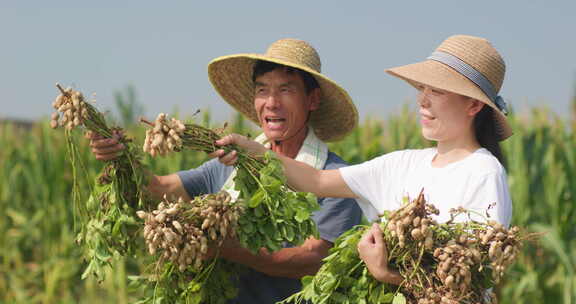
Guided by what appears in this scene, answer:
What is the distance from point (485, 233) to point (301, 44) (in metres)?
1.25

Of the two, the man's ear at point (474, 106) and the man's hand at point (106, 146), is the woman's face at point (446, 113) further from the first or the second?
the man's hand at point (106, 146)

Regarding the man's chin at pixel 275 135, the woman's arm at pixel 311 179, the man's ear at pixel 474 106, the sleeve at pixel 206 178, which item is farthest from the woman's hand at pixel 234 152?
the man's ear at pixel 474 106

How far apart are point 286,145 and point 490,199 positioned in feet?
3.15

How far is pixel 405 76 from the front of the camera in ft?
7.30

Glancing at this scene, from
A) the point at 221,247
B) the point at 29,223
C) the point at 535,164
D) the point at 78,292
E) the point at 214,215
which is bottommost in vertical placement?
the point at 78,292

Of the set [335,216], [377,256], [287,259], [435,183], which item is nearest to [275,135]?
[335,216]

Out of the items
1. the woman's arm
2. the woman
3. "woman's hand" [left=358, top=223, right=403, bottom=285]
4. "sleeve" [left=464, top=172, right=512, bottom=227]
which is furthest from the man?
"sleeve" [left=464, top=172, right=512, bottom=227]

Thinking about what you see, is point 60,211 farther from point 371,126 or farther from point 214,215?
point 214,215

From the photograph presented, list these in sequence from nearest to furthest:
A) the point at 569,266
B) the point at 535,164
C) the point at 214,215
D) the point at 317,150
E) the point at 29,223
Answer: the point at 214,215
the point at 317,150
the point at 569,266
the point at 535,164
the point at 29,223

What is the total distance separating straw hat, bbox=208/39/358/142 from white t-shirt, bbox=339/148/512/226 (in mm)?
509

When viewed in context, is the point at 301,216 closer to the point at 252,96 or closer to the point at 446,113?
the point at 446,113

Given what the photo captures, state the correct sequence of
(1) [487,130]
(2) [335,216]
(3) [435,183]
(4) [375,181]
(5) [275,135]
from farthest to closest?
(5) [275,135] → (2) [335,216] → (4) [375,181] → (1) [487,130] → (3) [435,183]

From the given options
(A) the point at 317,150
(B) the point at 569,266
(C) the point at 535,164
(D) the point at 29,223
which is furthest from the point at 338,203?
(D) the point at 29,223

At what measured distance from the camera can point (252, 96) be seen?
313cm
